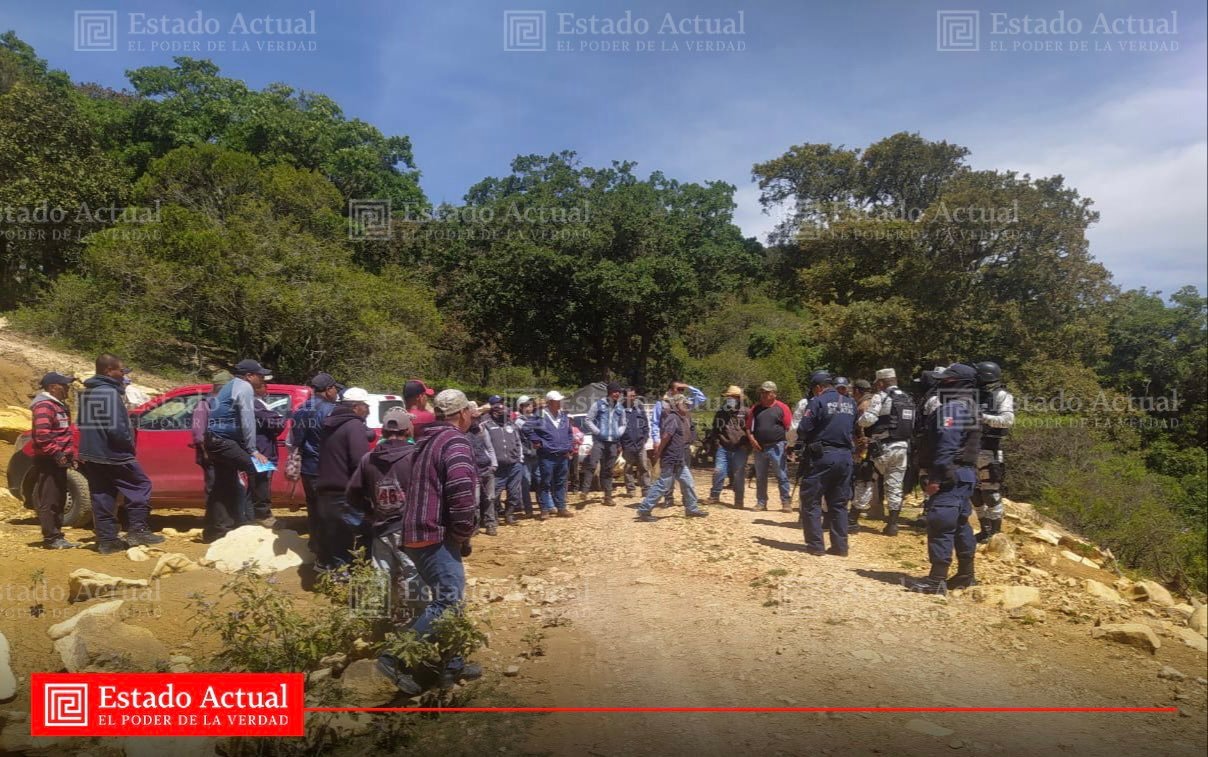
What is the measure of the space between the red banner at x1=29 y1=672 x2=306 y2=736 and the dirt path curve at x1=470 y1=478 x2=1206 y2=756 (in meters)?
1.40

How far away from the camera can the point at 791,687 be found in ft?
14.4

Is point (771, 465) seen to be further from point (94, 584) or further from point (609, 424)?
point (94, 584)

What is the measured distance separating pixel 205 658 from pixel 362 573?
119 cm

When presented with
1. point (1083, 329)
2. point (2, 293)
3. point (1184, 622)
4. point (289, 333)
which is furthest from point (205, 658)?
point (2, 293)

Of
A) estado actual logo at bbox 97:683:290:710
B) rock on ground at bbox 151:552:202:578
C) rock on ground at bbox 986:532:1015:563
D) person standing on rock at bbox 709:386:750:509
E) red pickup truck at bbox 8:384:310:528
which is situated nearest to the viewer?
estado actual logo at bbox 97:683:290:710

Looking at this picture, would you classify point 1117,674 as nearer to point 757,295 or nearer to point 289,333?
point 289,333

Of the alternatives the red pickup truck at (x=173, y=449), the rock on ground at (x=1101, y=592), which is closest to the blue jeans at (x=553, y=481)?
the red pickup truck at (x=173, y=449)

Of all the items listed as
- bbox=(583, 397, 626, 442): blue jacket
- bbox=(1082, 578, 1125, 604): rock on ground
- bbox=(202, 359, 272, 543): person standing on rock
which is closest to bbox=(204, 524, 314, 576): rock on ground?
bbox=(202, 359, 272, 543): person standing on rock

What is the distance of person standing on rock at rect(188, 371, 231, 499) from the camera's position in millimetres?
6816

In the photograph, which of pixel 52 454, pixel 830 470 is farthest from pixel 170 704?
pixel 830 470

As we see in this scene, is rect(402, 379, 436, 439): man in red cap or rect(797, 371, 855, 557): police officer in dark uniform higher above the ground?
rect(402, 379, 436, 439): man in red cap

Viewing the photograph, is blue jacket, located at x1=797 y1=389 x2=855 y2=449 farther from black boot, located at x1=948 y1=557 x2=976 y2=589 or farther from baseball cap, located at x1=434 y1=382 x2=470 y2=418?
baseball cap, located at x1=434 y1=382 x2=470 y2=418

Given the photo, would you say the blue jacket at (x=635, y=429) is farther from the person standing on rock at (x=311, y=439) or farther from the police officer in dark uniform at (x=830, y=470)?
the person standing on rock at (x=311, y=439)

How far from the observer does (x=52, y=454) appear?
6590 millimetres
